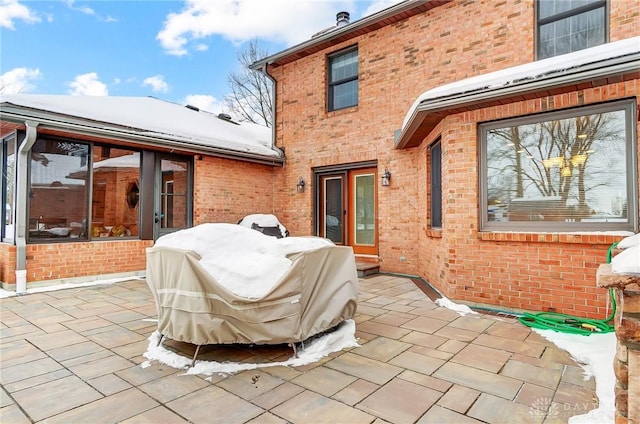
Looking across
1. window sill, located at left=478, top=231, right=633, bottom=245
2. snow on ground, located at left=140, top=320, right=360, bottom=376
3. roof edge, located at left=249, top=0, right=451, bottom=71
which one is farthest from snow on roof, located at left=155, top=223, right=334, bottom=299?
roof edge, located at left=249, top=0, right=451, bottom=71

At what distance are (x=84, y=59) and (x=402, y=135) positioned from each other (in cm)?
1082

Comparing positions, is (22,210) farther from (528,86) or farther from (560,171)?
(560,171)

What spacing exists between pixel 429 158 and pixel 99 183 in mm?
5467

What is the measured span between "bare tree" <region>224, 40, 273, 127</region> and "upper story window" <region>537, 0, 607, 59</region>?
39.0ft

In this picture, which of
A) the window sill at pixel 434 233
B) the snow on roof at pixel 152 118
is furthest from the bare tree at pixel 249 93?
the window sill at pixel 434 233

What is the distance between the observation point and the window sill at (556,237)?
337 cm

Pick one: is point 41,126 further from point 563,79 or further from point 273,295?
point 563,79

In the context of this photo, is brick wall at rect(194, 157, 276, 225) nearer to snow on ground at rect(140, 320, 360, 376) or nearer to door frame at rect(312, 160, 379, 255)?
door frame at rect(312, 160, 379, 255)

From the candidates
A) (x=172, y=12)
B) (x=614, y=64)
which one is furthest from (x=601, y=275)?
(x=172, y=12)

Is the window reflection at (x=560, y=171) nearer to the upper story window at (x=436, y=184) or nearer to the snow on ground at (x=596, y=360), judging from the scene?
the upper story window at (x=436, y=184)

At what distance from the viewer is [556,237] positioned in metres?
3.62

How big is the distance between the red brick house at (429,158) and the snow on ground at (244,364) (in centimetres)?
198

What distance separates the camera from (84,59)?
10.9 meters

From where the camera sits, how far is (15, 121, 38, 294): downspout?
4.84m
